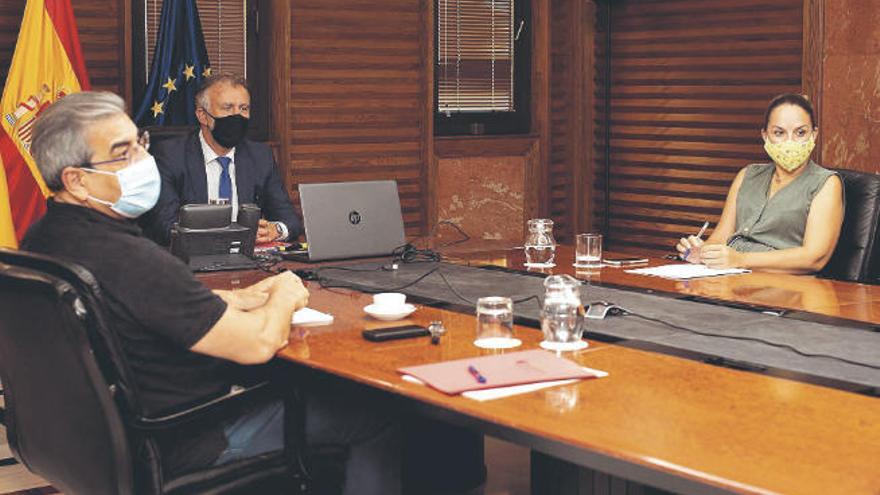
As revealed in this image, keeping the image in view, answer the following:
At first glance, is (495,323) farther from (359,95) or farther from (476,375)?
(359,95)

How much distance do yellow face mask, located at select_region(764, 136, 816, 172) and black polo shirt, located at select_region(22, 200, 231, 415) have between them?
98.6 inches

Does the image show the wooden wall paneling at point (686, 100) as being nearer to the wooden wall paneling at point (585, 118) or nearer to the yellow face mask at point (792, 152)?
the wooden wall paneling at point (585, 118)

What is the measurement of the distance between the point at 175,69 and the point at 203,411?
351 cm

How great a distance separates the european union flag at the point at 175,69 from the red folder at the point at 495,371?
3.56 meters

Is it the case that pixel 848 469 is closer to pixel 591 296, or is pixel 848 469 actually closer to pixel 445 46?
pixel 591 296

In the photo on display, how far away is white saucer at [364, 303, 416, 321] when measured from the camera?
3.08 metres

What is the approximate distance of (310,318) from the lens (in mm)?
3057

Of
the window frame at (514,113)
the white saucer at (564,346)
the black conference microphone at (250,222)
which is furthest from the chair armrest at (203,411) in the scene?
the window frame at (514,113)

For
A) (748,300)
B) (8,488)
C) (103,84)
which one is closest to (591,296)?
(748,300)

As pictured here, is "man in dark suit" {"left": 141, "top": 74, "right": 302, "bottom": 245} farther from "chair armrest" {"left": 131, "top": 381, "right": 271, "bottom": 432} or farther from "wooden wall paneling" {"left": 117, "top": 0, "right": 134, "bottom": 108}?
"chair armrest" {"left": 131, "top": 381, "right": 271, "bottom": 432}

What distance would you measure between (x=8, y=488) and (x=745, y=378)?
8.88 ft

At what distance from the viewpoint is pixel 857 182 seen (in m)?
4.37

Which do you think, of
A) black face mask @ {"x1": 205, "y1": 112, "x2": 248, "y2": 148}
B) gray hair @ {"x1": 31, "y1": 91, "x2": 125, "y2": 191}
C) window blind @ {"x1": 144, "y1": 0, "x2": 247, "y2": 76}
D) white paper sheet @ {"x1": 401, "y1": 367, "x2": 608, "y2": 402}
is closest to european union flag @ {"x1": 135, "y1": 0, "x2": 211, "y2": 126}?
window blind @ {"x1": 144, "y1": 0, "x2": 247, "y2": 76}

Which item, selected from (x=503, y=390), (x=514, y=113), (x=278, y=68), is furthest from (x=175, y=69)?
(x=503, y=390)
